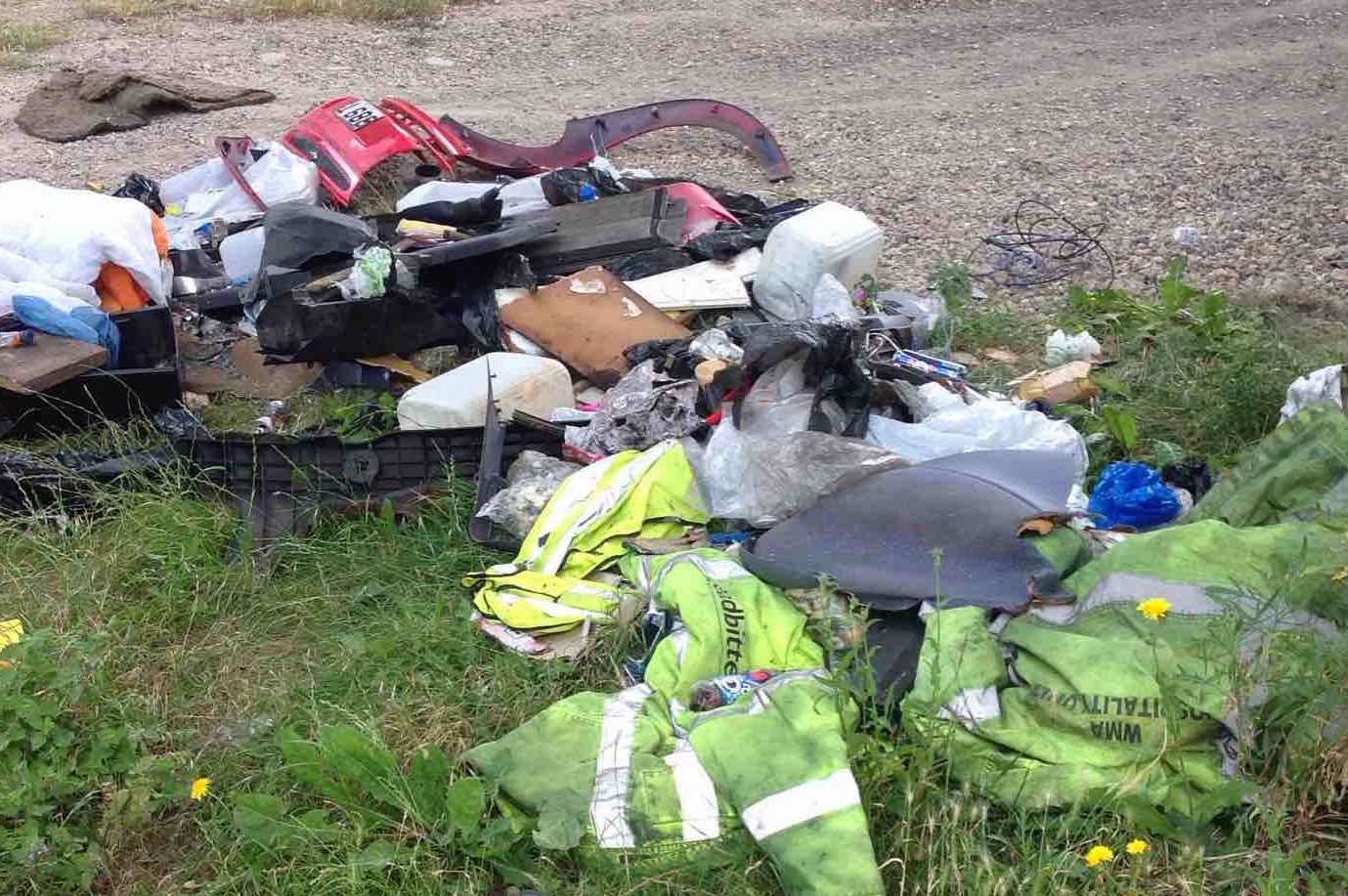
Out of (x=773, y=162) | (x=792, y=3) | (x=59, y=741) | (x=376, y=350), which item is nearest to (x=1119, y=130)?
(x=773, y=162)

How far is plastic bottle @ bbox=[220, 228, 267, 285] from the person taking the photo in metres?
5.50

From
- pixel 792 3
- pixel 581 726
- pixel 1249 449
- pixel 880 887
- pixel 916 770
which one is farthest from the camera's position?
pixel 792 3

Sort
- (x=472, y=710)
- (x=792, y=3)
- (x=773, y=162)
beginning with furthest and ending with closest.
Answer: (x=792, y=3), (x=773, y=162), (x=472, y=710)

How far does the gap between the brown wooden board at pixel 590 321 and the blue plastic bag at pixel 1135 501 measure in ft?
5.65

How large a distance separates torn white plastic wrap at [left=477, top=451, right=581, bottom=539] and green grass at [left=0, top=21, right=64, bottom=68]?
7.78 m

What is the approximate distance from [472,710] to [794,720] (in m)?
0.88

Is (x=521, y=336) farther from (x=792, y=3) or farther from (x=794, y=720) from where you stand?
(x=792, y=3)

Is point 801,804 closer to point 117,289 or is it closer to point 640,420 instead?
point 640,420

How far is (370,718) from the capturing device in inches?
116

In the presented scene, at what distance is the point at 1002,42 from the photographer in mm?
9117

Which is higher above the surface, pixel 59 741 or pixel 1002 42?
pixel 1002 42

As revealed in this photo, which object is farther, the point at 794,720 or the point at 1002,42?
the point at 1002,42

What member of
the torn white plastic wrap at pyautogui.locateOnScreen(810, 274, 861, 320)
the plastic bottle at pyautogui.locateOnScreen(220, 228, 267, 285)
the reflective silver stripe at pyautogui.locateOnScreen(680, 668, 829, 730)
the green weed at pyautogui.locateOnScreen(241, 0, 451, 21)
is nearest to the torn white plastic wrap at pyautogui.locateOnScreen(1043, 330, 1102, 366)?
the torn white plastic wrap at pyautogui.locateOnScreen(810, 274, 861, 320)

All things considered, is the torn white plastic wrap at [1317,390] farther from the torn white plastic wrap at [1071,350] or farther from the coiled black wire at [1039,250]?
the coiled black wire at [1039,250]
